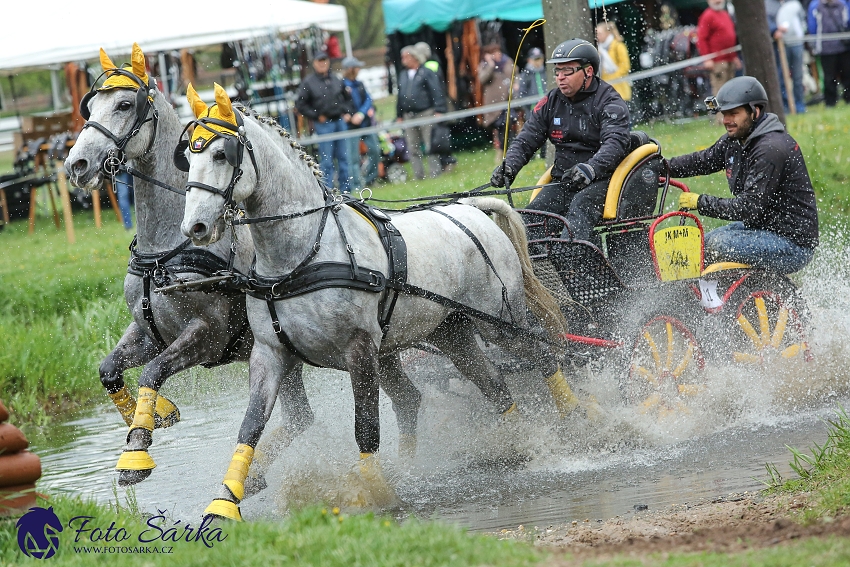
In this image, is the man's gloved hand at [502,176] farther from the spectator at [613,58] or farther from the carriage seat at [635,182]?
the spectator at [613,58]

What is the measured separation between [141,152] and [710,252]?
373cm

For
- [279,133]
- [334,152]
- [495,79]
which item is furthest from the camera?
[495,79]

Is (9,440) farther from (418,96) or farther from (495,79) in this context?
(495,79)

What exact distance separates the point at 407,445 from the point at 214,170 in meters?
2.35

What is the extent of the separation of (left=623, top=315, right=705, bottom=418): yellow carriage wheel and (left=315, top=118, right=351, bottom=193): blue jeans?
26.9 feet

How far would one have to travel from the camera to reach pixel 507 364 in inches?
261

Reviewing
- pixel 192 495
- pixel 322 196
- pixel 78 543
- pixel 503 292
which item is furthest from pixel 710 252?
pixel 78 543

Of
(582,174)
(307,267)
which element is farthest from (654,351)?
(307,267)

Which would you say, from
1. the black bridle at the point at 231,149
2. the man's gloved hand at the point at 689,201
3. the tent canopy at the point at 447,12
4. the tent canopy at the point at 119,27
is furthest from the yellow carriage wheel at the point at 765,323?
the tent canopy at the point at 447,12

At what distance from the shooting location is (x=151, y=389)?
552cm

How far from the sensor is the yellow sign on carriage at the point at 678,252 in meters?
6.81

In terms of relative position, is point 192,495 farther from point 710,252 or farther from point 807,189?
point 807,189

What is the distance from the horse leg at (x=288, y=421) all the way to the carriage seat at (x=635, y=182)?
2244mm

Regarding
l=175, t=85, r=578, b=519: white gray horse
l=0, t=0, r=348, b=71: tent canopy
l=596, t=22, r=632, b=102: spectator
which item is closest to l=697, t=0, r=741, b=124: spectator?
l=596, t=22, r=632, b=102: spectator
